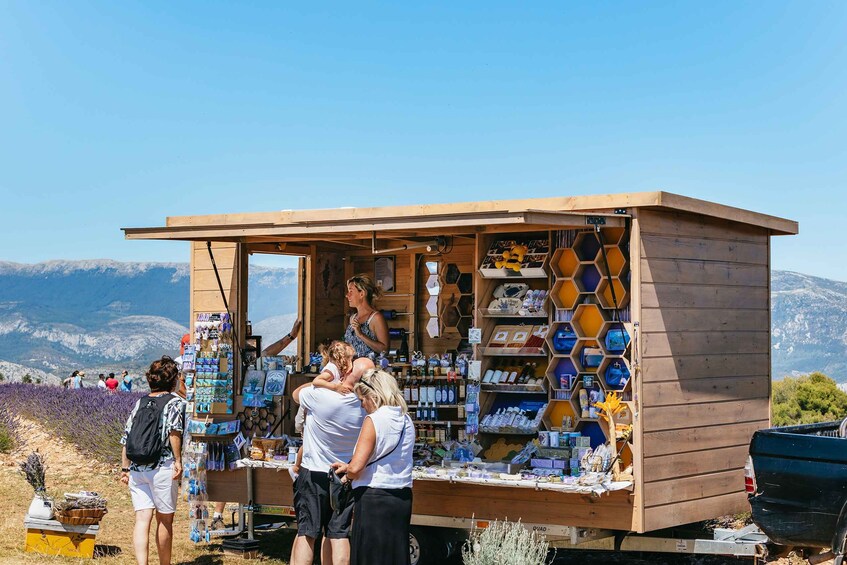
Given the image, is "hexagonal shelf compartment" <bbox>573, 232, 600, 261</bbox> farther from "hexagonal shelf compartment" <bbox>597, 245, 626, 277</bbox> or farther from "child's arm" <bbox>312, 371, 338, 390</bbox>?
"child's arm" <bbox>312, 371, 338, 390</bbox>

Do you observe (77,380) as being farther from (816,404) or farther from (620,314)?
(620,314)

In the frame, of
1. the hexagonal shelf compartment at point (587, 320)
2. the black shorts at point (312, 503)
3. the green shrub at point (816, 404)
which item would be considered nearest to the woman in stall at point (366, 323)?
the hexagonal shelf compartment at point (587, 320)

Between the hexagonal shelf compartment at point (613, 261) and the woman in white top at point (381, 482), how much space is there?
297cm

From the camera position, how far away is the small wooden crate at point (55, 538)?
9.20 m

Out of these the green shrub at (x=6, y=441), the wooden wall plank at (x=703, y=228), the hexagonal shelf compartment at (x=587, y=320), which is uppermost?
the wooden wall plank at (x=703, y=228)

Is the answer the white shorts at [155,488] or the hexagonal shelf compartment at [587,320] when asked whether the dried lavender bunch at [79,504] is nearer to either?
the white shorts at [155,488]

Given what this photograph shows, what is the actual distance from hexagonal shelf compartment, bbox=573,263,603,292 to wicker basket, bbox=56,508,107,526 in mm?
4520

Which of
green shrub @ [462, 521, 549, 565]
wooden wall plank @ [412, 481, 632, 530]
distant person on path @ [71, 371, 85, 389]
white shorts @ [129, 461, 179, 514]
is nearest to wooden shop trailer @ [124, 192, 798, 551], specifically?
wooden wall plank @ [412, 481, 632, 530]

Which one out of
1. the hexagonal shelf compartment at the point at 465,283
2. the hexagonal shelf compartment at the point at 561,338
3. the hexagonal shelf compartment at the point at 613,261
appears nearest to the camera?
the hexagonal shelf compartment at the point at 613,261

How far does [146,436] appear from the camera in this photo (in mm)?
7879

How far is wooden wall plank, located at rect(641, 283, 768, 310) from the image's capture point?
8.36 meters

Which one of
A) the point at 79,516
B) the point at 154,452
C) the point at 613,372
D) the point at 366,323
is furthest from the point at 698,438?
the point at 79,516

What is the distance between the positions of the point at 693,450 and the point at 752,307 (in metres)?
1.63

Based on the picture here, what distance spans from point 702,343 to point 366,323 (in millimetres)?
2948
